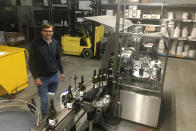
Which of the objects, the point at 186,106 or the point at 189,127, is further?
the point at 186,106

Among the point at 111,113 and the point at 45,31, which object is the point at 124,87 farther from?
the point at 45,31

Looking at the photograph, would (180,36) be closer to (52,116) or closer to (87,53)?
(87,53)

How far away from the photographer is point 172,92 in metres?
3.37

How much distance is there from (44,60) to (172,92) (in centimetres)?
266

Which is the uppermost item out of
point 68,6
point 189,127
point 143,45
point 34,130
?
point 68,6

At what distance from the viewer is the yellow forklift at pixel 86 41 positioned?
5383 millimetres

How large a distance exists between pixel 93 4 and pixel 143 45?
3350mm

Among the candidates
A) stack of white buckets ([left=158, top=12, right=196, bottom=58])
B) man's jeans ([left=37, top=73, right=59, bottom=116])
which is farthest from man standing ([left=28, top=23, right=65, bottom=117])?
stack of white buckets ([left=158, top=12, right=196, bottom=58])

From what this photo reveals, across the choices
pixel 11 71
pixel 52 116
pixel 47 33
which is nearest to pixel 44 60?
pixel 47 33

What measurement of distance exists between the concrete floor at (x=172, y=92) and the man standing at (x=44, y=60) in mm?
331

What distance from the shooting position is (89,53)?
18.0 feet

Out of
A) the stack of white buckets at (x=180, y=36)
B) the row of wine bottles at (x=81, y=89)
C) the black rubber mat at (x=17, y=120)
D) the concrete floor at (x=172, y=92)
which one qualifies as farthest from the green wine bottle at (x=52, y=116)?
the stack of white buckets at (x=180, y=36)

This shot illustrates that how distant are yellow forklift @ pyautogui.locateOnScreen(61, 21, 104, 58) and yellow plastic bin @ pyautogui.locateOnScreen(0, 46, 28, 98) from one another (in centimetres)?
263

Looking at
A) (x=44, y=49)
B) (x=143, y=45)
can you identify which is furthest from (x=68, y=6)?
(x=44, y=49)
